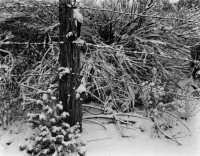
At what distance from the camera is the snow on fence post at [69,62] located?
312 cm

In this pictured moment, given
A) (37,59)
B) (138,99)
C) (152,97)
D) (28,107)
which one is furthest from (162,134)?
(37,59)

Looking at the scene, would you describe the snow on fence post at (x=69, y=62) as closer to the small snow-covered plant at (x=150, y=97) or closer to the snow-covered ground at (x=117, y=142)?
the snow-covered ground at (x=117, y=142)

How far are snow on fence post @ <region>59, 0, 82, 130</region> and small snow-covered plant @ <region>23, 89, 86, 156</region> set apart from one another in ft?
0.63

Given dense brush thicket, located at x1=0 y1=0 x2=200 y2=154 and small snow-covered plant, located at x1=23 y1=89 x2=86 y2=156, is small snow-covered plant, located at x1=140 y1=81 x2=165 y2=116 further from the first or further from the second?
small snow-covered plant, located at x1=23 y1=89 x2=86 y2=156

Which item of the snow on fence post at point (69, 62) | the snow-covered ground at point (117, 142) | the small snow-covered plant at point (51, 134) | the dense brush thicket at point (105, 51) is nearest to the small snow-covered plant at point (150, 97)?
the dense brush thicket at point (105, 51)

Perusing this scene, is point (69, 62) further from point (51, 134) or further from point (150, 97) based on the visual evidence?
point (150, 97)

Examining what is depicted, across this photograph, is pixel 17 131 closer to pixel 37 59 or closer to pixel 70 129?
pixel 70 129

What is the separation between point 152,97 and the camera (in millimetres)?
4145

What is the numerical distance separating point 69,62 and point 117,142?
5.11 ft

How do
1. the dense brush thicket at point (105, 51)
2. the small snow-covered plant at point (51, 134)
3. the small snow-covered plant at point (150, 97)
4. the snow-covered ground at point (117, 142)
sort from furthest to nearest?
the dense brush thicket at point (105, 51) < the small snow-covered plant at point (150, 97) < the snow-covered ground at point (117, 142) < the small snow-covered plant at point (51, 134)

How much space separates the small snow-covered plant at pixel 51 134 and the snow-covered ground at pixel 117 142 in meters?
0.27

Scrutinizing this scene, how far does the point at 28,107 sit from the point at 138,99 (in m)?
2.27

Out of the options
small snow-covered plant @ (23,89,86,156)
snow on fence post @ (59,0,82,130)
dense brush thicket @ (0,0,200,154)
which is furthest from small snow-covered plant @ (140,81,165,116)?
small snow-covered plant @ (23,89,86,156)

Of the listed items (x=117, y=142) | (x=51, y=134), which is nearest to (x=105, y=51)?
(x=117, y=142)
